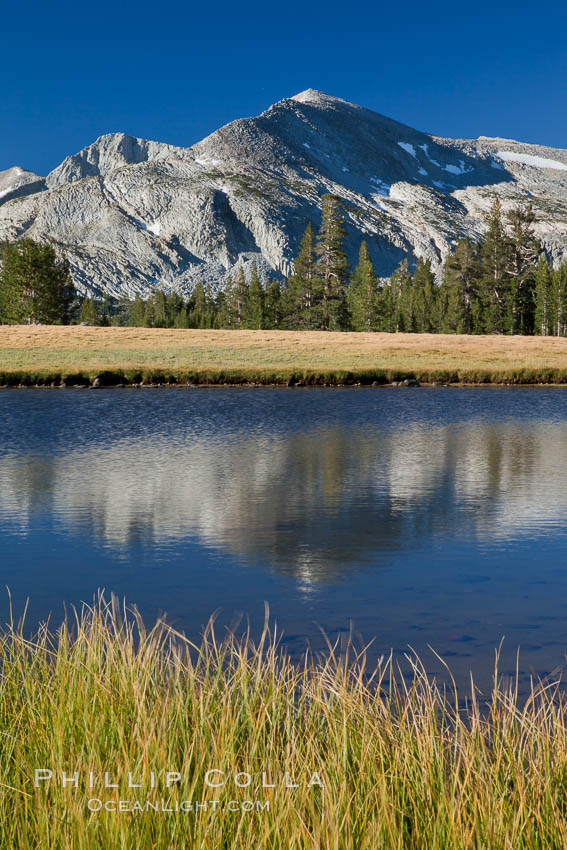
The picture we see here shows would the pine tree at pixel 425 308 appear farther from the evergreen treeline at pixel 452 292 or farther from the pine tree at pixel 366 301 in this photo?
the pine tree at pixel 366 301

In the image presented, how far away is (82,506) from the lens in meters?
14.0

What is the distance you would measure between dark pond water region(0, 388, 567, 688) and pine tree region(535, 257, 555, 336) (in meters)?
87.3

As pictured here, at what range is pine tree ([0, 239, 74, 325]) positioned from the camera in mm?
97438

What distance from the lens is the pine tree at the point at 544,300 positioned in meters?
108

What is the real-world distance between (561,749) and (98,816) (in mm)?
2247

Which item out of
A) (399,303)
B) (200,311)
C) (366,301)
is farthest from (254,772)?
(200,311)

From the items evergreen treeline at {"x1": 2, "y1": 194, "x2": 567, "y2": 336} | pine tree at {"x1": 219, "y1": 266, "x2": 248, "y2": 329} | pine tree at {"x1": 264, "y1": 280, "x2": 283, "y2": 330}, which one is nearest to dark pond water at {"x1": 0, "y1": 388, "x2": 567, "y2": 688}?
evergreen treeline at {"x1": 2, "y1": 194, "x2": 567, "y2": 336}

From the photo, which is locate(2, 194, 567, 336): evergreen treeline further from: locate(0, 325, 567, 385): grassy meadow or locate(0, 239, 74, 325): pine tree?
locate(0, 325, 567, 385): grassy meadow

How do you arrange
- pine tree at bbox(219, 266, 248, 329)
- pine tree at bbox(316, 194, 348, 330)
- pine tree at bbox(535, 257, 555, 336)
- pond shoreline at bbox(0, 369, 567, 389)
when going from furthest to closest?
pine tree at bbox(219, 266, 248, 329)
pine tree at bbox(535, 257, 555, 336)
pine tree at bbox(316, 194, 348, 330)
pond shoreline at bbox(0, 369, 567, 389)

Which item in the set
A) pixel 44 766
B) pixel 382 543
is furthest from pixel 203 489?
pixel 44 766

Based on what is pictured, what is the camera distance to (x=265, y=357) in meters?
57.8

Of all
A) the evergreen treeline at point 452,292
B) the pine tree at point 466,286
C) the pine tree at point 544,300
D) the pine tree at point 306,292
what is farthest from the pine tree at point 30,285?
the pine tree at point 544,300

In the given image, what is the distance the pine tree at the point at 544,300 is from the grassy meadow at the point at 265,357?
32.2 m

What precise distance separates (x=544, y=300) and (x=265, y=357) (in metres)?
64.2
